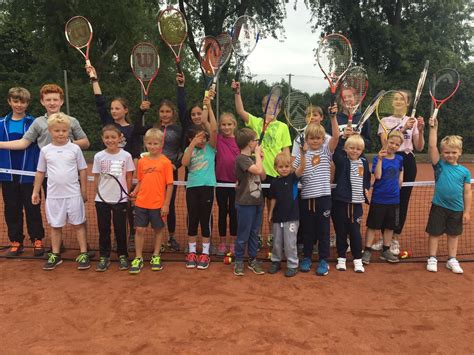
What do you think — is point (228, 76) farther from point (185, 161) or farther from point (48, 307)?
point (48, 307)

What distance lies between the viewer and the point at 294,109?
12.6ft

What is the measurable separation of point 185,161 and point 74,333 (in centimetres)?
176

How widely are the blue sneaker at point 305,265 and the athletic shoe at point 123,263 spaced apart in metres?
1.75

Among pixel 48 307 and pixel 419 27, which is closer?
pixel 48 307

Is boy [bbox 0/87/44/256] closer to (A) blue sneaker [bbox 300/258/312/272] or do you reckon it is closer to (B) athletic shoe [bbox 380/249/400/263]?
(A) blue sneaker [bbox 300/258/312/272]

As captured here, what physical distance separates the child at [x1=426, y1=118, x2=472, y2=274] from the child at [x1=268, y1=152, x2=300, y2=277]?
1.41 m

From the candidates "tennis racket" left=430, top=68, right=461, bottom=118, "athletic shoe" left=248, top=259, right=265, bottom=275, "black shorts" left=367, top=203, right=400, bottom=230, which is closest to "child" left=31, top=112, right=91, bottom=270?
"athletic shoe" left=248, top=259, right=265, bottom=275

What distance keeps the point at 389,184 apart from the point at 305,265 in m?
1.22

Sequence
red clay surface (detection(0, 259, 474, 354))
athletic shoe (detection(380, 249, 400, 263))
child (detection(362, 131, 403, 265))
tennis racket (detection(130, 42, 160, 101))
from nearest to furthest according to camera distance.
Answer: red clay surface (detection(0, 259, 474, 354))
child (detection(362, 131, 403, 265))
athletic shoe (detection(380, 249, 400, 263))
tennis racket (detection(130, 42, 160, 101))

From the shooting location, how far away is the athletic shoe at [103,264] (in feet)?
12.1

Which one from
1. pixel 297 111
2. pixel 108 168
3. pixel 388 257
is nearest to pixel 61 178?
pixel 108 168

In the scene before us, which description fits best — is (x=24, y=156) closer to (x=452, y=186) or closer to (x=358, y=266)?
(x=358, y=266)

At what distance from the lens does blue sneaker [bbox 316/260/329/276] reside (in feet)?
11.9

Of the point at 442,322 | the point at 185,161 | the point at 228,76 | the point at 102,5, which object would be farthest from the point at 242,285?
the point at 102,5
